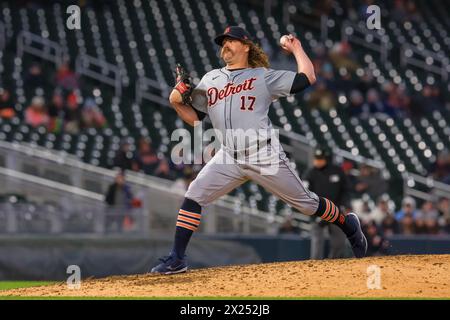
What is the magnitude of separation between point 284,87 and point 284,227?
6735 millimetres

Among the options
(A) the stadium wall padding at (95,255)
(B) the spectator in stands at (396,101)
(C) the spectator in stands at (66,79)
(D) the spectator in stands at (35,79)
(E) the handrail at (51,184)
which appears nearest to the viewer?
(A) the stadium wall padding at (95,255)

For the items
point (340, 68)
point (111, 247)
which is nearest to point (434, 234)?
point (111, 247)

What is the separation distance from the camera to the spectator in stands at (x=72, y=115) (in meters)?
16.3

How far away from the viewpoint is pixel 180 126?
663 inches

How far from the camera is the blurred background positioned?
41.4 ft

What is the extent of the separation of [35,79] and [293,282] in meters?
11.2

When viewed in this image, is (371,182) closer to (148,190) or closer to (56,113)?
(148,190)

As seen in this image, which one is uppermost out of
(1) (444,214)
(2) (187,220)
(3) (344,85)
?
(3) (344,85)

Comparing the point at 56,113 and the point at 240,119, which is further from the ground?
the point at 56,113

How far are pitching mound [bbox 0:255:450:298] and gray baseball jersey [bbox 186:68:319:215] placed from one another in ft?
1.86

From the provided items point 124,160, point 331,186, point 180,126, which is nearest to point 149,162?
point 124,160

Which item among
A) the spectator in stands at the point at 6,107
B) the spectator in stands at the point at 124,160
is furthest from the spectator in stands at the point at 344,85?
the spectator in stands at the point at 6,107

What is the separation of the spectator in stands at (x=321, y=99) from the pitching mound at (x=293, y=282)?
34.5 feet

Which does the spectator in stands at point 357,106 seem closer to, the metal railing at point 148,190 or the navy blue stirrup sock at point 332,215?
the metal railing at point 148,190
